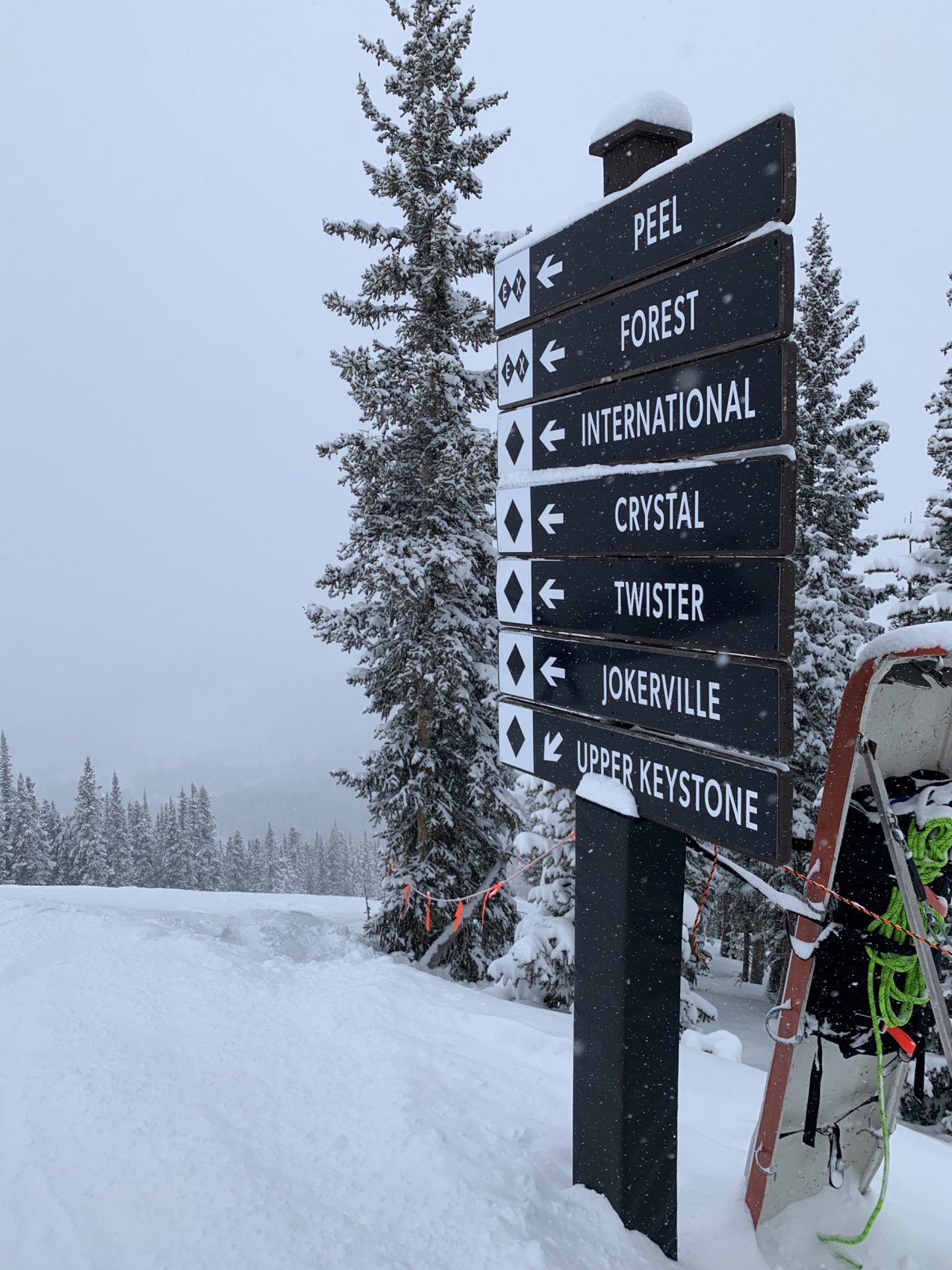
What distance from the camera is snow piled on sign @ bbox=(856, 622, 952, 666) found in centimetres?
360

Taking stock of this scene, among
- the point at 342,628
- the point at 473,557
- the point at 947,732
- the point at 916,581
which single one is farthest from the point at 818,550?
the point at 947,732

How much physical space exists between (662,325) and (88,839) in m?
57.5

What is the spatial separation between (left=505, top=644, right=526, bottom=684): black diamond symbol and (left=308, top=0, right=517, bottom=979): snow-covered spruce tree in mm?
9362

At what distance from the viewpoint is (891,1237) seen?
439cm

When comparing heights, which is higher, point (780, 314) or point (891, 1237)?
point (780, 314)

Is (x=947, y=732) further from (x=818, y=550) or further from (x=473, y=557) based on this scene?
(x=818, y=550)

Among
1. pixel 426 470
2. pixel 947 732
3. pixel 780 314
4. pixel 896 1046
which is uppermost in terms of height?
pixel 426 470

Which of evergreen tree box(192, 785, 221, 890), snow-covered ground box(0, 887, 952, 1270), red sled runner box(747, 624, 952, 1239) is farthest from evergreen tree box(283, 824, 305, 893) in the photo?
red sled runner box(747, 624, 952, 1239)

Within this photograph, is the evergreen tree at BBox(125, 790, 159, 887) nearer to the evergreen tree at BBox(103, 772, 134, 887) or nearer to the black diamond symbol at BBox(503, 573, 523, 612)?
Answer: the evergreen tree at BBox(103, 772, 134, 887)

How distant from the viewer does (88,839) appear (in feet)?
173

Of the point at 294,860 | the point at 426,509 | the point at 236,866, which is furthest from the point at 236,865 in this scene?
the point at 426,509

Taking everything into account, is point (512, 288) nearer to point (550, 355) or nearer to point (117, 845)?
point (550, 355)

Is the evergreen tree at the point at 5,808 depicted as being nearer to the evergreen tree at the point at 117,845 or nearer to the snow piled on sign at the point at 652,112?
the evergreen tree at the point at 117,845

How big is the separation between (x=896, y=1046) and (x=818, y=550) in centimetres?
1467
